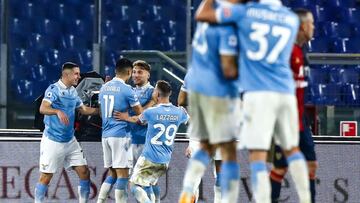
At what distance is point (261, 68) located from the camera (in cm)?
660

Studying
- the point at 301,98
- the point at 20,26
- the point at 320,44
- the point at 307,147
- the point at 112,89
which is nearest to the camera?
the point at 301,98

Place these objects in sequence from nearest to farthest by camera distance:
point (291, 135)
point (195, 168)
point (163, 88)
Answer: point (291, 135) < point (195, 168) < point (163, 88)

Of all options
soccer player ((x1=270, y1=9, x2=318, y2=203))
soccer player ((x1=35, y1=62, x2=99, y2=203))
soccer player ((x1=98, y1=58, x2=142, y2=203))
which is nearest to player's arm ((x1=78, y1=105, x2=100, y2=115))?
soccer player ((x1=35, y1=62, x2=99, y2=203))

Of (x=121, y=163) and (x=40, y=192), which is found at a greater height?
(x=121, y=163)

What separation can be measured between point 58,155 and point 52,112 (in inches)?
21.7

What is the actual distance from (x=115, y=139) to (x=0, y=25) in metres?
6.42

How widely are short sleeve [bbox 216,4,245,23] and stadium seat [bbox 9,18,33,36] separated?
11.8 metres

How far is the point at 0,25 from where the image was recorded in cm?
1695

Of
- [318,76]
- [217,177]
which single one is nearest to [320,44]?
[318,76]

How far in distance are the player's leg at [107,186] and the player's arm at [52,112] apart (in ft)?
2.80

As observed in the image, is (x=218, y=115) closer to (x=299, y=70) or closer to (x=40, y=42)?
(x=299, y=70)

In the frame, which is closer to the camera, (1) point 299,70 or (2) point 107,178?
(1) point 299,70

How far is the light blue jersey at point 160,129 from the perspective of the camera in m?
10.7

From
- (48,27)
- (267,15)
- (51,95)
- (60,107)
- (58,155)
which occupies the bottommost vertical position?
(58,155)
